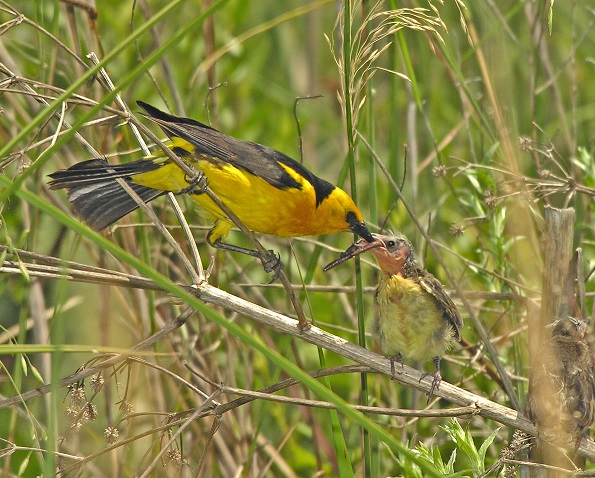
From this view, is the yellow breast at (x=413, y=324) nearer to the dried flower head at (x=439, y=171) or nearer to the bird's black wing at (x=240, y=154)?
the dried flower head at (x=439, y=171)

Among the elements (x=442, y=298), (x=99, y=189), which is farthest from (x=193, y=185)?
(x=442, y=298)

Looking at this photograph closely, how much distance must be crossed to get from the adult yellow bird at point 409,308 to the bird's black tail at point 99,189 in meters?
0.93

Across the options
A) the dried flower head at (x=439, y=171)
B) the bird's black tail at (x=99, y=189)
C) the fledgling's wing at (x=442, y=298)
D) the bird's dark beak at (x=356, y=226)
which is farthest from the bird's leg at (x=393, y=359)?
the bird's black tail at (x=99, y=189)

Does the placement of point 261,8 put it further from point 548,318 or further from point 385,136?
point 548,318

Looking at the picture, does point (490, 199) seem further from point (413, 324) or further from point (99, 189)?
point (99, 189)

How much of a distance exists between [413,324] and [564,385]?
28.3 inches

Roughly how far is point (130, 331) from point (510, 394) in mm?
2094

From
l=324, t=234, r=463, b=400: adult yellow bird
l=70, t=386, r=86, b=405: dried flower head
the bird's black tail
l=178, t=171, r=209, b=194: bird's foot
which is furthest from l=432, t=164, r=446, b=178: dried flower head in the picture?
l=70, t=386, r=86, b=405: dried flower head

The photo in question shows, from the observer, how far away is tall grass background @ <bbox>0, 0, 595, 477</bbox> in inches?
99.7

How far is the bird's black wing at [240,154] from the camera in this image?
10.9ft

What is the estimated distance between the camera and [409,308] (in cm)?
330

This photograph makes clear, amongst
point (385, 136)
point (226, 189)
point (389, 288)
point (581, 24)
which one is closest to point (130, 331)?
point (226, 189)

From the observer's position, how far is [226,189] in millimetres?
3506

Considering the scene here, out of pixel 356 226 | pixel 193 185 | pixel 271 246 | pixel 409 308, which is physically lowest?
pixel 271 246
